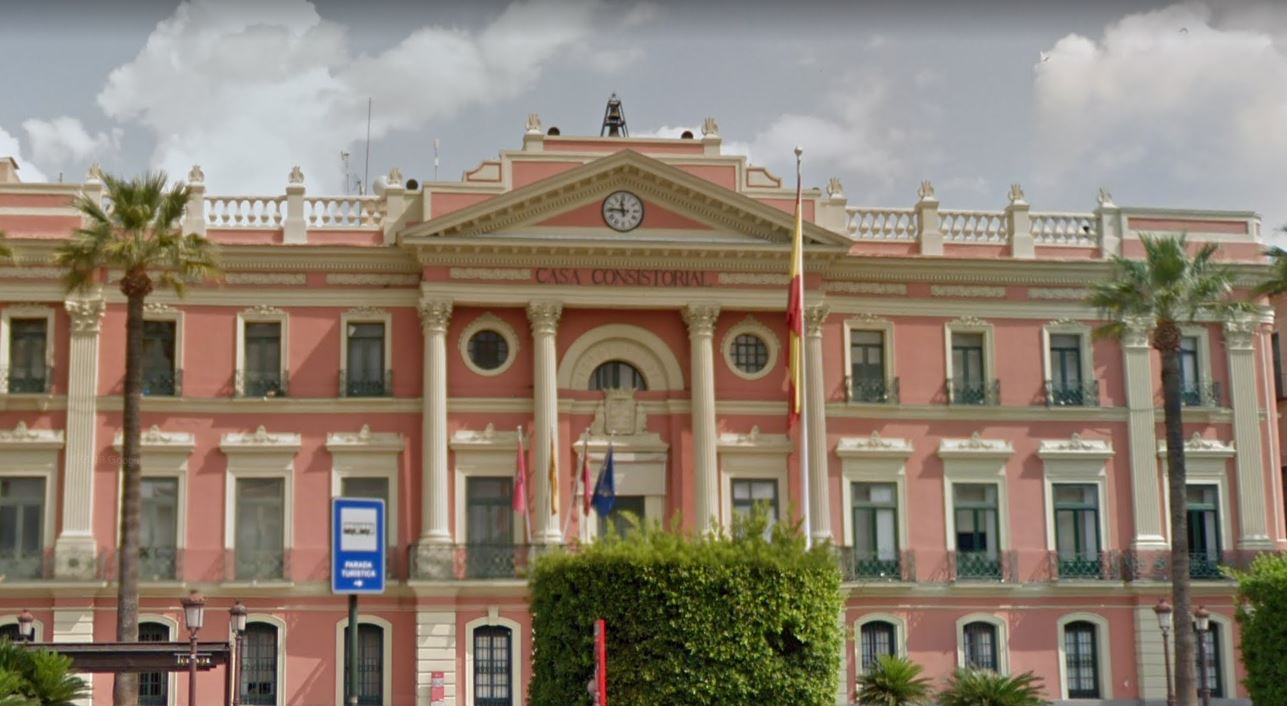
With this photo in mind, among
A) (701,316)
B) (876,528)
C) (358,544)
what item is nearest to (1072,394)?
(876,528)

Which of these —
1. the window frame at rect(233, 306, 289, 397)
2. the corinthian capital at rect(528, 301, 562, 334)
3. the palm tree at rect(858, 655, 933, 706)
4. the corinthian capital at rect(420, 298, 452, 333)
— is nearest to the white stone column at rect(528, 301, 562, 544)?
the corinthian capital at rect(528, 301, 562, 334)

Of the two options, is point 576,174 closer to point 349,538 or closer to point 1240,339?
point 1240,339

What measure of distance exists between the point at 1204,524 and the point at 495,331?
18.6 metres

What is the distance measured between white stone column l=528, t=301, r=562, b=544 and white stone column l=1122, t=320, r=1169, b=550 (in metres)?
14.4

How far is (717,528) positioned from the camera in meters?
31.7

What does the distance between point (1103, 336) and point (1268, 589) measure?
8132 mm

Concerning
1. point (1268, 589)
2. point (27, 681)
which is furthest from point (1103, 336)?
point (27, 681)

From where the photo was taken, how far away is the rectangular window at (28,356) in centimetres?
4459

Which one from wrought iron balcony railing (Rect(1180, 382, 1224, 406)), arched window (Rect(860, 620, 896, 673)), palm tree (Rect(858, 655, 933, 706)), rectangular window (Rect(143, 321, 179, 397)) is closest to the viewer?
palm tree (Rect(858, 655, 933, 706))

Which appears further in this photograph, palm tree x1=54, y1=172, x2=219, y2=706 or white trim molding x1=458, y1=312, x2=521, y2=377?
white trim molding x1=458, y1=312, x2=521, y2=377

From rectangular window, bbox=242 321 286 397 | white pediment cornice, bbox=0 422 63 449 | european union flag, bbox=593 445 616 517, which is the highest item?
rectangular window, bbox=242 321 286 397

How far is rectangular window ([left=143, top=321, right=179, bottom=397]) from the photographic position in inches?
1772

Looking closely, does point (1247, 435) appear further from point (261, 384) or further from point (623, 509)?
point (261, 384)

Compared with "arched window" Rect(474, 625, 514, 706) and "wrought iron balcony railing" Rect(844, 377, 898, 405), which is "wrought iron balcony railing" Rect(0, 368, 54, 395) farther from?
"wrought iron balcony railing" Rect(844, 377, 898, 405)
